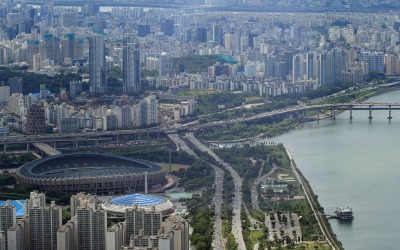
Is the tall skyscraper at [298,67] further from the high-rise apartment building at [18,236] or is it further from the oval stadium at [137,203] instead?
the high-rise apartment building at [18,236]

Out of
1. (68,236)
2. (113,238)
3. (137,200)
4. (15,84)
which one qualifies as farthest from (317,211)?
(15,84)

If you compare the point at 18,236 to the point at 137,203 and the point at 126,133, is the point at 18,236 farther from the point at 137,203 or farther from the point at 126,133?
the point at 126,133

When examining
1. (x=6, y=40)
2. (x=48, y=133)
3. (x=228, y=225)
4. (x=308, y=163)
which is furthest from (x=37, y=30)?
(x=228, y=225)

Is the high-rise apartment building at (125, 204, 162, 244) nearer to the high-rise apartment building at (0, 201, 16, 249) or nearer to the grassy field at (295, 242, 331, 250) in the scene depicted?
the high-rise apartment building at (0, 201, 16, 249)

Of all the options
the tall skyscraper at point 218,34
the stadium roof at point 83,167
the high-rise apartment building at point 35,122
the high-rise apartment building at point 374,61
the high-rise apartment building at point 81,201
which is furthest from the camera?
the tall skyscraper at point 218,34

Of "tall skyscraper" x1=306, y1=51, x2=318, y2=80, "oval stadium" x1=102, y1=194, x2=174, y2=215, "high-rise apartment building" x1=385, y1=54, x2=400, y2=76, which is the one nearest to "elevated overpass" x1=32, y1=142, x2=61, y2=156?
"oval stadium" x1=102, y1=194, x2=174, y2=215

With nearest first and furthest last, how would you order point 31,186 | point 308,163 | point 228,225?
point 228,225 → point 31,186 → point 308,163

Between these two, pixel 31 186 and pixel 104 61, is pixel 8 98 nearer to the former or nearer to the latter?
pixel 104 61

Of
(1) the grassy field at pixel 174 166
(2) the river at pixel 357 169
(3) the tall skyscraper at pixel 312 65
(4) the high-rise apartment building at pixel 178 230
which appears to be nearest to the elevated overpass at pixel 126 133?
(2) the river at pixel 357 169
